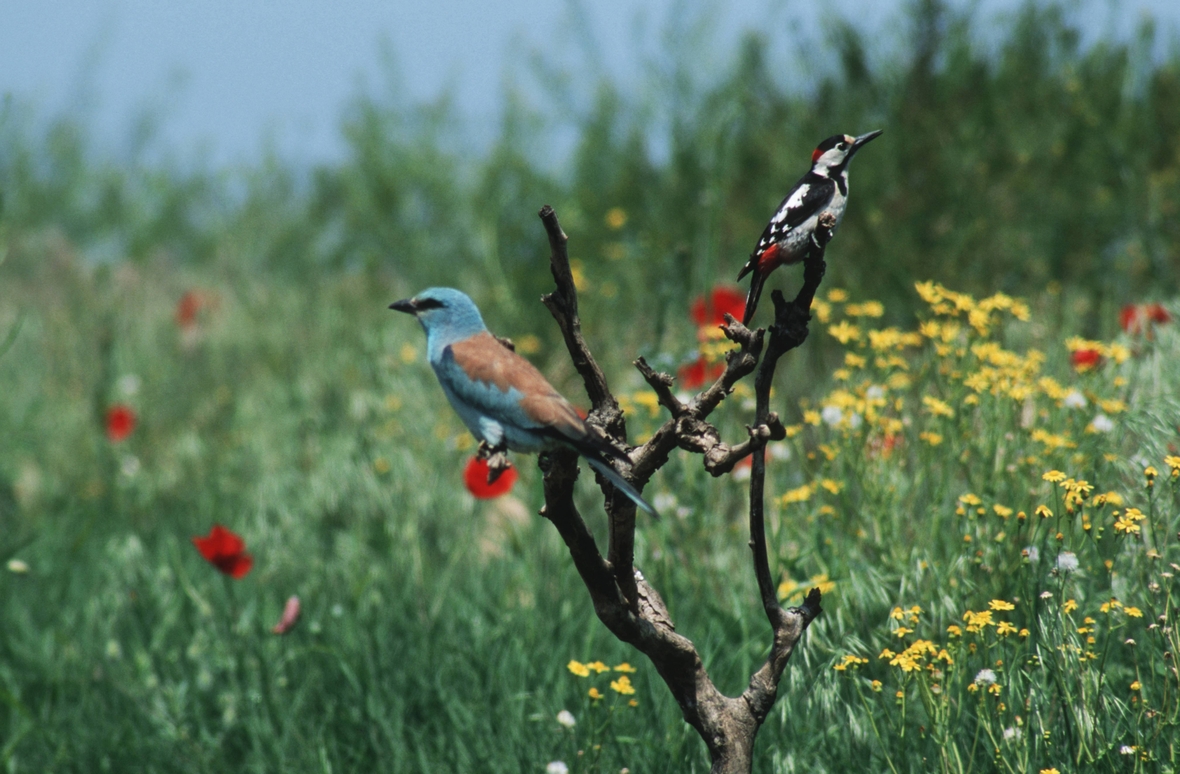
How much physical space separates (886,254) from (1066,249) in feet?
3.92

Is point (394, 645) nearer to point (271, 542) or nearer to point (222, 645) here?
point (222, 645)

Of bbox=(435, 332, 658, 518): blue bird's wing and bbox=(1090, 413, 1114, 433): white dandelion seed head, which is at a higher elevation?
bbox=(1090, 413, 1114, 433): white dandelion seed head

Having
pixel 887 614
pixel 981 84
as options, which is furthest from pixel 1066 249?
pixel 887 614

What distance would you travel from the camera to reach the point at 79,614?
4152mm

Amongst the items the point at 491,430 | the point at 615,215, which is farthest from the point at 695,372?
the point at 615,215

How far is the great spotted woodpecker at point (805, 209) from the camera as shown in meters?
2.17

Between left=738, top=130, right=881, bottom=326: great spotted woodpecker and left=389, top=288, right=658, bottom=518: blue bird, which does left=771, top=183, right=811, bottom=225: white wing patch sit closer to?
left=738, top=130, right=881, bottom=326: great spotted woodpecker

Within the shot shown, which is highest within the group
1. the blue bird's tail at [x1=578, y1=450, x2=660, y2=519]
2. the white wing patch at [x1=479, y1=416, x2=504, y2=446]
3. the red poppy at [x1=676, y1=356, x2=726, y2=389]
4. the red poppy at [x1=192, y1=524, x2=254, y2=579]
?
the red poppy at [x1=676, y1=356, x2=726, y2=389]

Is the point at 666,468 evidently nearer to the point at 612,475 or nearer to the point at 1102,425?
the point at 1102,425

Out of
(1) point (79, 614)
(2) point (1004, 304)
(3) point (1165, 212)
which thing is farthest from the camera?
(3) point (1165, 212)

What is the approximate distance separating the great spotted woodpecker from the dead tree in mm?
47

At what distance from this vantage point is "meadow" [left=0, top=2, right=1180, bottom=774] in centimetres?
273

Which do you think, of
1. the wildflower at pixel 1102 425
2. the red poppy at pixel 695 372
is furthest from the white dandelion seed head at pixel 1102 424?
the red poppy at pixel 695 372

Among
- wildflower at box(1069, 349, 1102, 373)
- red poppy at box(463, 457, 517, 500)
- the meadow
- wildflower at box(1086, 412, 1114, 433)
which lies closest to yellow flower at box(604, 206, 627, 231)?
the meadow
